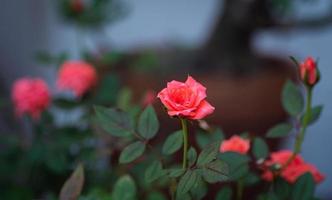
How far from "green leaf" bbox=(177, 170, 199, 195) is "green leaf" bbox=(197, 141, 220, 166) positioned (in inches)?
Result: 0.4

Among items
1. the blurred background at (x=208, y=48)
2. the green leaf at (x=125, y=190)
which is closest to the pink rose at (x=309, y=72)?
the green leaf at (x=125, y=190)

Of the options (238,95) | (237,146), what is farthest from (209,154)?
(238,95)

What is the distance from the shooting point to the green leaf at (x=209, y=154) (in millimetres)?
461

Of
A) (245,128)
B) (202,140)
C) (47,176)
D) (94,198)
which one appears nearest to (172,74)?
(245,128)

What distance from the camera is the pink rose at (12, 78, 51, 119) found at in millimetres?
901

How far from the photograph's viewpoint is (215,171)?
0.46 m

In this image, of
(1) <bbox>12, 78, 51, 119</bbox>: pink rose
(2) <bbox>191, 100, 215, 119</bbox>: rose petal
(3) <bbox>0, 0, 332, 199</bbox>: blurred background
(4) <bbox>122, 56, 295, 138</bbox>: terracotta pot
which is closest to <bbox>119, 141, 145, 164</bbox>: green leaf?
(2) <bbox>191, 100, 215, 119</bbox>: rose petal

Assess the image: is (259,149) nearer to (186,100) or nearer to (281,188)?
(281,188)

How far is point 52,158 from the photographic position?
80 cm

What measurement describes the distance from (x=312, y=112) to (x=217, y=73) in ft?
3.06

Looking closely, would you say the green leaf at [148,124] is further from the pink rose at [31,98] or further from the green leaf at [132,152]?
the pink rose at [31,98]

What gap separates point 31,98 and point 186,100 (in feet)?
1.62

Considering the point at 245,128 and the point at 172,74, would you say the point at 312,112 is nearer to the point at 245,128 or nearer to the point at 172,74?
the point at 245,128

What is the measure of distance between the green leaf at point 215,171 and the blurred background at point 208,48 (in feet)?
2.14
